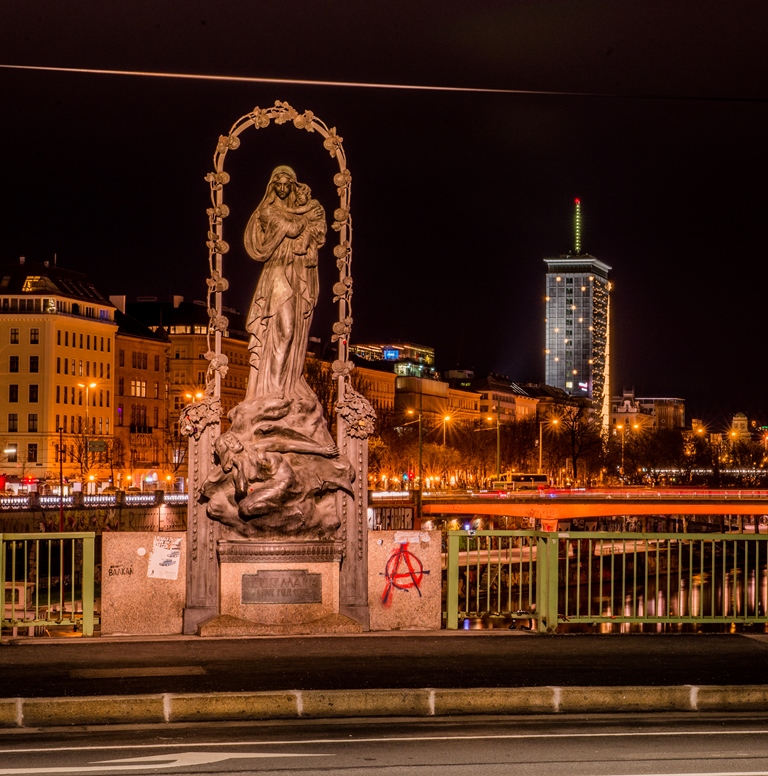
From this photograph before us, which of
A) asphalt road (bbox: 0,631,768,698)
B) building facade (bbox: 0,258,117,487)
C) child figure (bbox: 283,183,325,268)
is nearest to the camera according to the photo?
asphalt road (bbox: 0,631,768,698)

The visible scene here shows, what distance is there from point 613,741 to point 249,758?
335cm

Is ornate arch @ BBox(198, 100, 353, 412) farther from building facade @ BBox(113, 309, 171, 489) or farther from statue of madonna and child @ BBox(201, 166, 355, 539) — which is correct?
building facade @ BBox(113, 309, 171, 489)

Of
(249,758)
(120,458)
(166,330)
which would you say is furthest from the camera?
(166,330)

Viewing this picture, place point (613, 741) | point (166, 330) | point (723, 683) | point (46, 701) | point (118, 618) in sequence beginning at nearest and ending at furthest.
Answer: point (613, 741) → point (46, 701) → point (723, 683) → point (118, 618) → point (166, 330)

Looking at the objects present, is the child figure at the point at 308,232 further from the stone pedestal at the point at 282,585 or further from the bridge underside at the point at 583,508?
the bridge underside at the point at 583,508

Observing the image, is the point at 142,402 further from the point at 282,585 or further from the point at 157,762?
the point at 157,762

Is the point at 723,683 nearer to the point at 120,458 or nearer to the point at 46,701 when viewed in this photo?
the point at 46,701

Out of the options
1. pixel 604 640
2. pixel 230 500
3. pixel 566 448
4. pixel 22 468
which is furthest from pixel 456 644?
pixel 566 448

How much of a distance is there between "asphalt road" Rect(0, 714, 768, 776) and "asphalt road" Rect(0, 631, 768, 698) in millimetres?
1170

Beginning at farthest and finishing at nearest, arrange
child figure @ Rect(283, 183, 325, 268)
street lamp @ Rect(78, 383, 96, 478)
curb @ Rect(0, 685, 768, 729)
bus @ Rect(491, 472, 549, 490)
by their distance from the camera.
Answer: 1. bus @ Rect(491, 472, 549, 490)
2. street lamp @ Rect(78, 383, 96, 478)
3. child figure @ Rect(283, 183, 325, 268)
4. curb @ Rect(0, 685, 768, 729)

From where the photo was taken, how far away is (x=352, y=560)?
2042cm

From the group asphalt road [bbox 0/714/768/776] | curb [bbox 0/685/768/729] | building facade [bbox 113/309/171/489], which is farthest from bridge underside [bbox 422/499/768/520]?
asphalt road [bbox 0/714/768/776]

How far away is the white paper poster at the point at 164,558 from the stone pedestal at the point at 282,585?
612 mm

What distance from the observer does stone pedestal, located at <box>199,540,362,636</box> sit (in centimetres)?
1981
